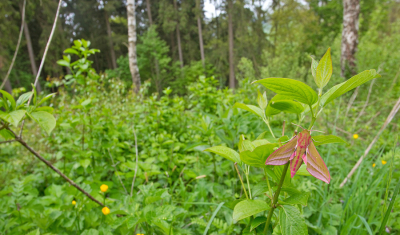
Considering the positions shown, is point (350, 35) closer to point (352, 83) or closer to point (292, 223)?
point (352, 83)

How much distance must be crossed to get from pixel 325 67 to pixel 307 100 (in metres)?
0.07

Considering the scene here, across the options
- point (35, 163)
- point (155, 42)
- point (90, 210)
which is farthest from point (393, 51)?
point (155, 42)

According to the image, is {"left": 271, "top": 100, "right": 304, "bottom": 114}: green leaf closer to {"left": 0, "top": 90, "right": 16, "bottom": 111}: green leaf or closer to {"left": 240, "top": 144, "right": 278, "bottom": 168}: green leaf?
{"left": 240, "top": 144, "right": 278, "bottom": 168}: green leaf

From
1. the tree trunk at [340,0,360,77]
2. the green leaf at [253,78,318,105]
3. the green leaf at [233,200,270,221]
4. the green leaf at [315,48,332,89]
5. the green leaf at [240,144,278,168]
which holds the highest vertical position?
the tree trunk at [340,0,360,77]

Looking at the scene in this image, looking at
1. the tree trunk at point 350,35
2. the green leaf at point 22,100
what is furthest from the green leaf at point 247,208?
the tree trunk at point 350,35

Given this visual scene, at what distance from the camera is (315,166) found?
36cm

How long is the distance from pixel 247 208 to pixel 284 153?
172 mm

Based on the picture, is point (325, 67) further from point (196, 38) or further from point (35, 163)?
point (196, 38)

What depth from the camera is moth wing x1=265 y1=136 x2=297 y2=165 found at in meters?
0.37

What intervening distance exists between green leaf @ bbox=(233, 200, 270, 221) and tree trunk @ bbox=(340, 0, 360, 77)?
4.93 m

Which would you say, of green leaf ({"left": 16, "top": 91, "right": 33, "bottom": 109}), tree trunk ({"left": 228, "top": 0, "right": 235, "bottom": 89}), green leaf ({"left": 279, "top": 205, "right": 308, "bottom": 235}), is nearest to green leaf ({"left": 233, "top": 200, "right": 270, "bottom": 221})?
green leaf ({"left": 279, "top": 205, "right": 308, "bottom": 235})

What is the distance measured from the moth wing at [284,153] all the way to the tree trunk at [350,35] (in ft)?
16.3

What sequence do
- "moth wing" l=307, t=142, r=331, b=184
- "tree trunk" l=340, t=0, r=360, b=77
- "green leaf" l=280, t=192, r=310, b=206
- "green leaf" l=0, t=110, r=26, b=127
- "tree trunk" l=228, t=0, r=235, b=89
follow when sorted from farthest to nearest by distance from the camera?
"tree trunk" l=228, t=0, r=235, b=89
"tree trunk" l=340, t=0, r=360, b=77
"green leaf" l=0, t=110, r=26, b=127
"green leaf" l=280, t=192, r=310, b=206
"moth wing" l=307, t=142, r=331, b=184

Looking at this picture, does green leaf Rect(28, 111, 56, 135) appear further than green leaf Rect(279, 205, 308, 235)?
Yes
